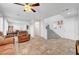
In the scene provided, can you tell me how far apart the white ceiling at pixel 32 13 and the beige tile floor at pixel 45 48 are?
18.5 inches

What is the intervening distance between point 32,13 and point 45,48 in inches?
26.4

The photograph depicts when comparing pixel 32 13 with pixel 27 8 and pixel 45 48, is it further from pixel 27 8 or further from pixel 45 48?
pixel 45 48

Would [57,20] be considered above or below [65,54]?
above

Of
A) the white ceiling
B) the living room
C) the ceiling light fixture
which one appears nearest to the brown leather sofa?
the living room

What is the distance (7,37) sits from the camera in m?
2.23

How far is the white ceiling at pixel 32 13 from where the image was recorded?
7.23 ft

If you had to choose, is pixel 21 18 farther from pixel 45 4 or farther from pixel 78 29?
pixel 78 29

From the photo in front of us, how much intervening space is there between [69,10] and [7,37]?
1.20m

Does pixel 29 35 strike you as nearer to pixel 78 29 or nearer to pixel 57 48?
pixel 57 48

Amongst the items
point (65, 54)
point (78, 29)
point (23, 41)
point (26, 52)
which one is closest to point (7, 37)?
point (23, 41)

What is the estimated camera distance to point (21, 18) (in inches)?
88.4

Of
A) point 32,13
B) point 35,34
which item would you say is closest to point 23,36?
point 35,34

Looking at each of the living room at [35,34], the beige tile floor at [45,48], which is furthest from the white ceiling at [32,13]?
the beige tile floor at [45,48]

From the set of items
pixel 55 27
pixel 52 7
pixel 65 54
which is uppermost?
pixel 52 7
